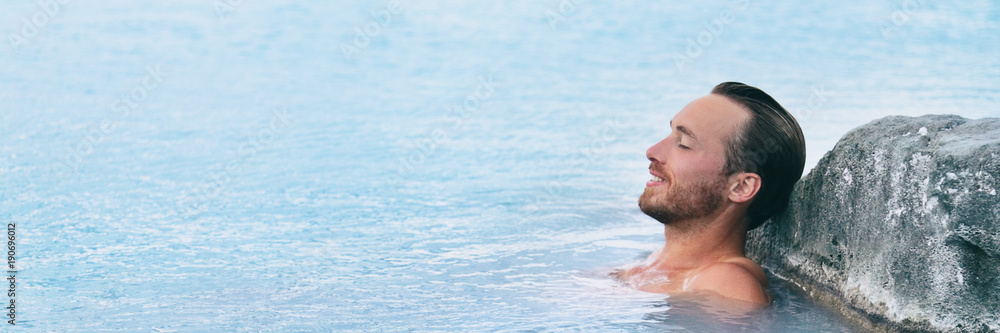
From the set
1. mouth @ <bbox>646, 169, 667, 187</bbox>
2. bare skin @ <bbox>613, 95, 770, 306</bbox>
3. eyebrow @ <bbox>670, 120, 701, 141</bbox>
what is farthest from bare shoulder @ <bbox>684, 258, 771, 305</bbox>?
eyebrow @ <bbox>670, 120, 701, 141</bbox>

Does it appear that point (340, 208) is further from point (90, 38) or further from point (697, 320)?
point (90, 38)

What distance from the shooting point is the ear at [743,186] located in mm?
3244

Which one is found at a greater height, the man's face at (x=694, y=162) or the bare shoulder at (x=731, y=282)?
the man's face at (x=694, y=162)

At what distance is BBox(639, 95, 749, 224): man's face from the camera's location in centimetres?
324

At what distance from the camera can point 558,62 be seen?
10.5 m

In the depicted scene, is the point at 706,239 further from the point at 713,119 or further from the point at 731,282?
the point at 713,119

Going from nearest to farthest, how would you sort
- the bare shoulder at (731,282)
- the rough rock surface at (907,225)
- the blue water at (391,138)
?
the rough rock surface at (907,225) → the bare shoulder at (731,282) → the blue water at (391,138)

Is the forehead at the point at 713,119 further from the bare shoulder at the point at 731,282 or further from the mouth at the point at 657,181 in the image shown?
the bare shoulder at the point at 731,282

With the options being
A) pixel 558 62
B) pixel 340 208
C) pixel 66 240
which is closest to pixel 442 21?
pixel 558 62

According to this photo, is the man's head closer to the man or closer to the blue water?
the man

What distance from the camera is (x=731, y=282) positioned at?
3197mm

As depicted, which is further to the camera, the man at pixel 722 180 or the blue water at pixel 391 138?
→ the blue water at pixel 391 138

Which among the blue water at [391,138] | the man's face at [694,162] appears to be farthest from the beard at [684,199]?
the blue water at [391,138]

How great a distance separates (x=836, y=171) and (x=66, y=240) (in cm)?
337
